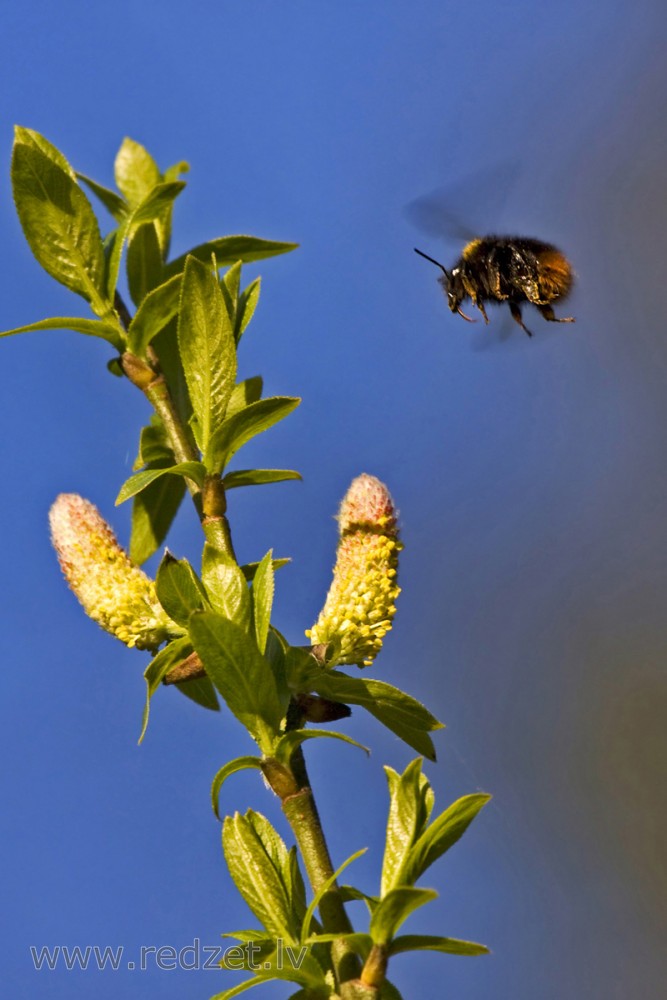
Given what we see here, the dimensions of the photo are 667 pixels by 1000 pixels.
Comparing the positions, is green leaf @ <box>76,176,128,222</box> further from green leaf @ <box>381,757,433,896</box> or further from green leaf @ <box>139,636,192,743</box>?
green leaf @ <box>381,757,433,896</box>

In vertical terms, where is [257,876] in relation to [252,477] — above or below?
below

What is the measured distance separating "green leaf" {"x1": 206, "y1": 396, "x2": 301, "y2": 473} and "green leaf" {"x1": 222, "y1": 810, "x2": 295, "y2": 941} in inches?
9.1

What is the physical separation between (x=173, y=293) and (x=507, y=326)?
29.2 inches

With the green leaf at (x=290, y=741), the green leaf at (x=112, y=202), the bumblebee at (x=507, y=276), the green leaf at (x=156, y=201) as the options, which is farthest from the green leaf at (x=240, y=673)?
the bumblebee at (x=507, y=276)

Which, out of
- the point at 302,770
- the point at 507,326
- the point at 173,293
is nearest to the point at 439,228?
the point at 507,326

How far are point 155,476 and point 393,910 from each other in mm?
304

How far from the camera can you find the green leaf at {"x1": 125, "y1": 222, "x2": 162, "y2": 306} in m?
0.89

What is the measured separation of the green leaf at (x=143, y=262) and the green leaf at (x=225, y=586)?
0.32 meters

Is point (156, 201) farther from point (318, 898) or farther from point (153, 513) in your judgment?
point (318, 898)

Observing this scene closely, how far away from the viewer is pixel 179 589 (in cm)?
65

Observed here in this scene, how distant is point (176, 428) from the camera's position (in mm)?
782

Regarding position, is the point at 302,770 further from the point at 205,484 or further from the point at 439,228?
the point at 439,228

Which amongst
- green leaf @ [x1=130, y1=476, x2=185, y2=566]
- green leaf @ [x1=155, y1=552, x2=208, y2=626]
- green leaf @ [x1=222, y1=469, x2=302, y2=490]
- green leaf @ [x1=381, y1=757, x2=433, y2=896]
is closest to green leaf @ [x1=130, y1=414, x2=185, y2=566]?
green leaf @ [x1=130, y1=476, x2=185, y2=566]

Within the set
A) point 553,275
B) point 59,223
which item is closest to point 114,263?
point 59,223
